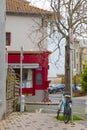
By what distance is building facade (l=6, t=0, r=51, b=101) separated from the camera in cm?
3291

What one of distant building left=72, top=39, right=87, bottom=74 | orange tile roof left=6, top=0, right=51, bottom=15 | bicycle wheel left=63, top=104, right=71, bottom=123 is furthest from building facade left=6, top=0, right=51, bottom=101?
bicycle wheel left=63, top=104, right=71, bottom=123

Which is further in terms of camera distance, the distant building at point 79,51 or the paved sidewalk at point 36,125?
the distant building at point 79,51

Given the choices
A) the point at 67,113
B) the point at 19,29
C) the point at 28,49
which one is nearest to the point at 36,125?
the point at 67,113

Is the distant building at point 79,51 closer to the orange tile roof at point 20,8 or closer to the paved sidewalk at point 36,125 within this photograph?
the paved sidewalk at point 36,125

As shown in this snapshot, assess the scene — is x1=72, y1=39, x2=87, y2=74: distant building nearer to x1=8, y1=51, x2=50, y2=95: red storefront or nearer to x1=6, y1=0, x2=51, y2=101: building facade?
x1=8, y1=51, x2=50, y2=95: red storefront

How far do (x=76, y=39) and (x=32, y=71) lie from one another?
13015 millimetres

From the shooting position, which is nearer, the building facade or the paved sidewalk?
the paved sidewalk

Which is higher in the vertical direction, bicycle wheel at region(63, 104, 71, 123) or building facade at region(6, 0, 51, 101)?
building facade at region(6, 0, 51, 101)

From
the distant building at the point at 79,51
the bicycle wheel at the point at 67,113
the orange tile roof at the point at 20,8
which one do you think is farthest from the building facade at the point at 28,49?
the bicycle wheel at the point at 67,113

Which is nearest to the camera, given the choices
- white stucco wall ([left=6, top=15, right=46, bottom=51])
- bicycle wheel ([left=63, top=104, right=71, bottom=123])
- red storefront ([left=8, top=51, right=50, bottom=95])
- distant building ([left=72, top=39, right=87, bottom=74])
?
bicycle wheel ([left=63, top=104, right=71, bottom=123])

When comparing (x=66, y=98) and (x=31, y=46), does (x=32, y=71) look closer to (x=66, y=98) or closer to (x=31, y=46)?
(x=31, y=46)

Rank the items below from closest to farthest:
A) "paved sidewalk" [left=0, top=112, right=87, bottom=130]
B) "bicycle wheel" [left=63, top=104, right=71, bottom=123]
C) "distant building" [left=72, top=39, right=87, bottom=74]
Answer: "paved sidewalk" [left=0, top=112, right=87, bottom=130] < "bicycle wheel" [left=63, top=104, right=71, bottom=123] < "distant building" [left=72, top=39, right=87, bottom=74]

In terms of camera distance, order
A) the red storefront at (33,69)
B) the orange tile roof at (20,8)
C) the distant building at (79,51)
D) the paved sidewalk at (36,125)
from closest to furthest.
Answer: the paved sidewalk at (36,125) → the distant building at (79,51) → the red storefront at (33,69) → the orange tile roof at (20,8)

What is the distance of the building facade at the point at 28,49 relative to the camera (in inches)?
1296
